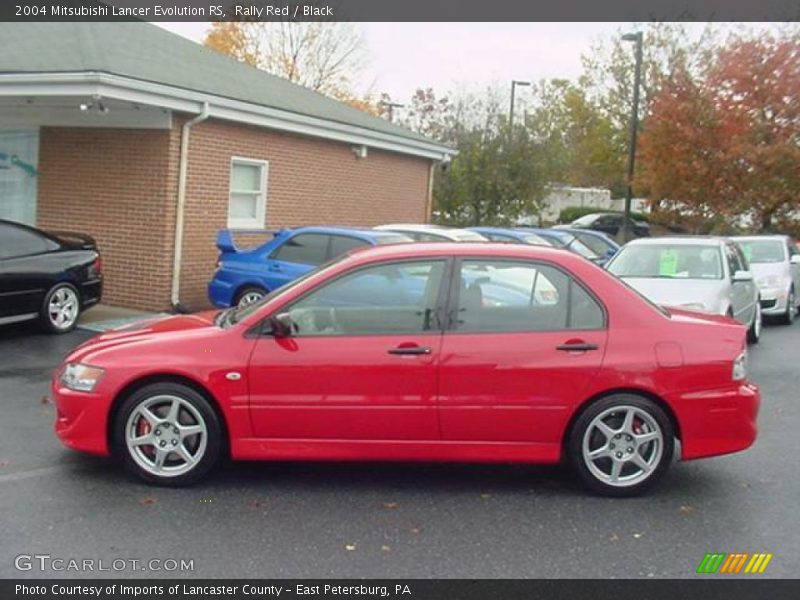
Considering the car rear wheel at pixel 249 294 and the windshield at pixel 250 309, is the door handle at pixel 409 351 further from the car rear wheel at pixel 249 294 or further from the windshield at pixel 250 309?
the car rear wheel at pixel 249 294

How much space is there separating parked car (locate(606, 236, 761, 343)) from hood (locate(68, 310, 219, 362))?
584 cm

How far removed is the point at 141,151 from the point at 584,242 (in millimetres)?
9762

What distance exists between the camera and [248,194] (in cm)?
1388

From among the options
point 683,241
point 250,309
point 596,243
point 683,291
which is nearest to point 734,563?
point 250,309

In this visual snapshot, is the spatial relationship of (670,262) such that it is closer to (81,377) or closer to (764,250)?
(764,250)

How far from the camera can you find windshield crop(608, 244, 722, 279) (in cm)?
1046

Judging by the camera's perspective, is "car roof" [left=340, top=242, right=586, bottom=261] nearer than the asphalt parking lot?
No

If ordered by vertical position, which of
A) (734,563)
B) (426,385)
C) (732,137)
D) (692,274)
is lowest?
(734,563)

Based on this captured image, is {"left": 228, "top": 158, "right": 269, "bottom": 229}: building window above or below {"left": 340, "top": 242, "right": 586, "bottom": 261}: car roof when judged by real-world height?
above

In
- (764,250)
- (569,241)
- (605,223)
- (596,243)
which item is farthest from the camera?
(605,223)

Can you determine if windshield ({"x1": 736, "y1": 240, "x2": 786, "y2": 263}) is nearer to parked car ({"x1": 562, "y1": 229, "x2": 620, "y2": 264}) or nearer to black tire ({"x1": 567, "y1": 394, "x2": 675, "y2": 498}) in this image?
parked car ({"x1": 562, "y1": 229, "x2": 620, "y2": 264})

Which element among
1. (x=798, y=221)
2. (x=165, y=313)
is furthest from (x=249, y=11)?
(x=165, y=313)

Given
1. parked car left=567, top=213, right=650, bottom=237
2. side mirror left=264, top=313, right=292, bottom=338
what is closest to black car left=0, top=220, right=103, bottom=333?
side mirror left=264, top=313, right=292, bottom=338
